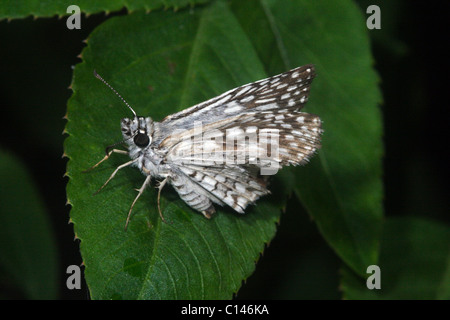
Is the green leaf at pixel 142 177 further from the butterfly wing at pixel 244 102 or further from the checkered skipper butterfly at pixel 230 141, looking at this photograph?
the butterfly wing at pixel 244 102

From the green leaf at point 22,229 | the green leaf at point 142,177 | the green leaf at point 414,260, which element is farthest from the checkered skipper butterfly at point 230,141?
the green leaf at point 414,260

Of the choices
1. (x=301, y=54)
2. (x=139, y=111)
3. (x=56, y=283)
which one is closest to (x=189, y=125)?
(x=139, y=111)

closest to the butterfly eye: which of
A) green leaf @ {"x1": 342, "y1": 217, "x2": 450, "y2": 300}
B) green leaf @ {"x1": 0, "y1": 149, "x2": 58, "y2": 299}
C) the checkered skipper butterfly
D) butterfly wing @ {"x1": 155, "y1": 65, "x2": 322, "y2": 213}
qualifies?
the checkered skipper butterfly

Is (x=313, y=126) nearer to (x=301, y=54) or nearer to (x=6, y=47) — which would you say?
(x=301, y=54)

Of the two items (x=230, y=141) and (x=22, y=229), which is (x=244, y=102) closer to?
(x=230, y=141)

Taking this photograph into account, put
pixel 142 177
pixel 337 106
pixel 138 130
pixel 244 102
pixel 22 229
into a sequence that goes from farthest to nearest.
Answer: pixel 22 229 → pixel 337 106 → pixel 142 177 → pixel 244 102 → pixel 138 130

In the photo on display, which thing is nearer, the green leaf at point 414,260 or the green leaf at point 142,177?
the green leaf at point 142,177

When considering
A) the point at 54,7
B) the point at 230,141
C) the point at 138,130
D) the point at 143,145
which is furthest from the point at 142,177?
the point at 54,7
